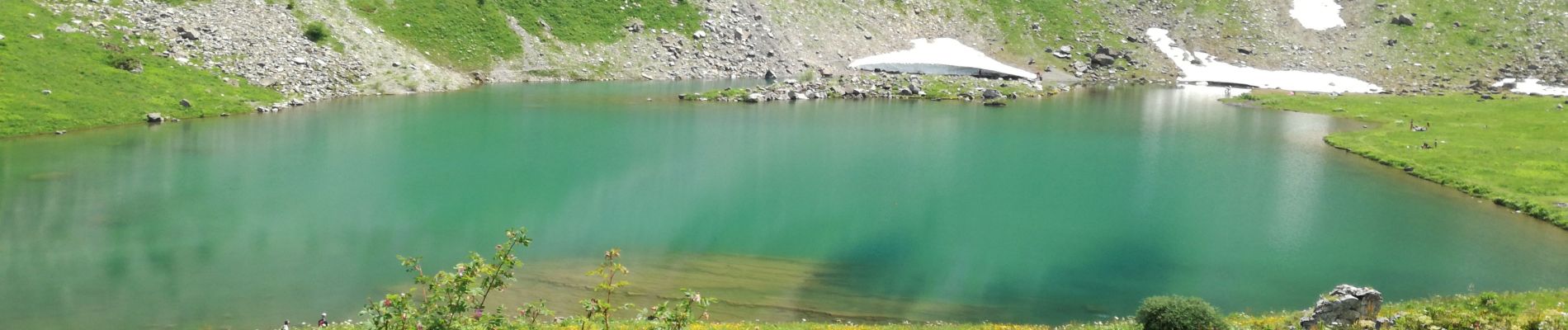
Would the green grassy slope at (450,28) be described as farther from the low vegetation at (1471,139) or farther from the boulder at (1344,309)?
the boulder at (1344,309)

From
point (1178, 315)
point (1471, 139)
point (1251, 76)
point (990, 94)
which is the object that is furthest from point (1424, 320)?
point (1251, 76)

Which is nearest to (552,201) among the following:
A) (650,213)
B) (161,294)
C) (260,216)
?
(650,213)

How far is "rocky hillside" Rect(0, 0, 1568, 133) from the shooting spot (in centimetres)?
7862

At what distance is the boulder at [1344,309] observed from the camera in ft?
66.1

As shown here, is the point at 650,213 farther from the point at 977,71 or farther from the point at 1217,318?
the point at 977,71

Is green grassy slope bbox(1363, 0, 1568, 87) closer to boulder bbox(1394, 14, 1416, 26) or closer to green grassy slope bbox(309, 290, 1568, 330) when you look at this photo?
boulder bbox(1394, 14, 1416, 26)

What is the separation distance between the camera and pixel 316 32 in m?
85.5

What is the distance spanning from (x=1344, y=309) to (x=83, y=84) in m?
70.7

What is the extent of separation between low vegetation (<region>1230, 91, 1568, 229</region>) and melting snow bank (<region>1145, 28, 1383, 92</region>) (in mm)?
15380

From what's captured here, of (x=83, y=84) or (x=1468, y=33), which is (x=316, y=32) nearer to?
(x=83, y=84)

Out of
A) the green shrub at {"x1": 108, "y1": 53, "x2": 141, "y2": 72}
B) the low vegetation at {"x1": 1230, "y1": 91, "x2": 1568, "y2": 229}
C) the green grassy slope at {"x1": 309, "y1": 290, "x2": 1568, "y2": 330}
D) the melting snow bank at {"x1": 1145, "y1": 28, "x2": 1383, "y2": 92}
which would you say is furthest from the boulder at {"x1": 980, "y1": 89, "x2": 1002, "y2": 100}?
the green grassy slope at {"x1": 309, "y1": 290, "x2": 1568, "y2": 330}

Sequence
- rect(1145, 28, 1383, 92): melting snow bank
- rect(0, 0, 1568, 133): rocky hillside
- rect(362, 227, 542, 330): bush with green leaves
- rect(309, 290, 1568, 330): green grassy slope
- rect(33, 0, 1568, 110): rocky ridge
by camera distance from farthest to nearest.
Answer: rect(1145, 28, 1383, 92): melting snow bank
rect(0, 0, 1568, 133): rocky hillside
rect(33, 0, 1568, 110): rocky ridge
rect(309, 290, 1568, 330): green grassy slope
rect(362, 227, 542, 330): bush with green leaves

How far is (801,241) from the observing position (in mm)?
34594

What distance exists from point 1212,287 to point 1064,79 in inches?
3675
